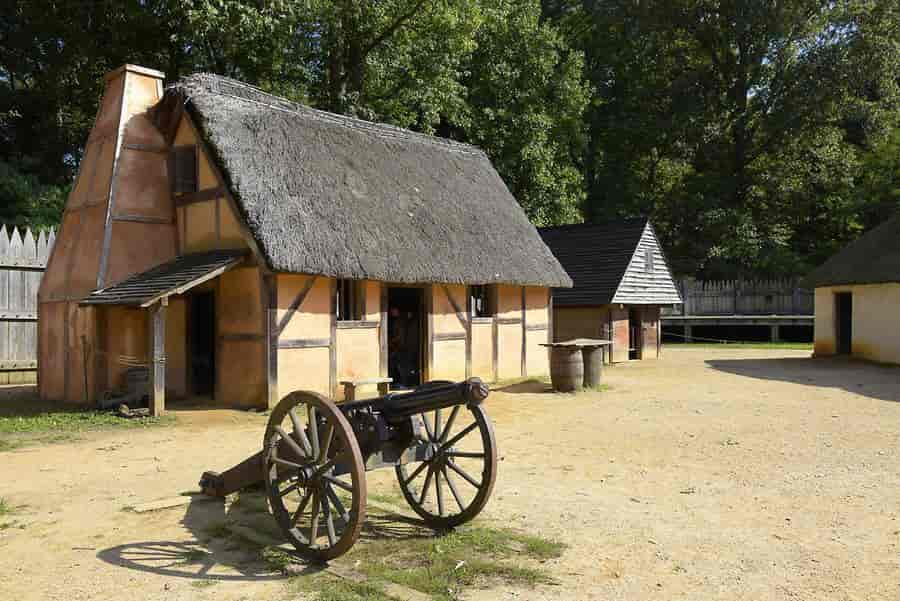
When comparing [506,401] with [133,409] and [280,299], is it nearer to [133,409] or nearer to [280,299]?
[280,299]

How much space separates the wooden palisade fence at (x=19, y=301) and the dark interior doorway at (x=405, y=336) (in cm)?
708

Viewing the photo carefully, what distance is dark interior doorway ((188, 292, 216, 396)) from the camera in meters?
13.0

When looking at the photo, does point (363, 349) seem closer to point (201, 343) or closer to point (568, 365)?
point (201, 343)

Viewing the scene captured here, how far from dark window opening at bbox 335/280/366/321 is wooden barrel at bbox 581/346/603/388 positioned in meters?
4.70

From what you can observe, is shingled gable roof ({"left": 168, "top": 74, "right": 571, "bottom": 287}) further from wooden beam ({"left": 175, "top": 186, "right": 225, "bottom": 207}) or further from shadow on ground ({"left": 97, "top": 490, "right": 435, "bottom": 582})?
shadow on ground ({"left": 97, "top": 490, "right": 435, "bottom": 582})

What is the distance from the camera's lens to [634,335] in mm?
22500

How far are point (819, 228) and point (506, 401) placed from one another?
2648cm

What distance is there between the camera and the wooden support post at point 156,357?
10906 millimetres

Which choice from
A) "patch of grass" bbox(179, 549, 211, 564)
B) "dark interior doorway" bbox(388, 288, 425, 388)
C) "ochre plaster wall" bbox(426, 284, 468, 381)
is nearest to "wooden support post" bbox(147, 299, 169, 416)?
"dark interior doorway" bbox(388, 288, 425, 388)

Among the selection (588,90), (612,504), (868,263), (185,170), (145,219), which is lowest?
(612,504)

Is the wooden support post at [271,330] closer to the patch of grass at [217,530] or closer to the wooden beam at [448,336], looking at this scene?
the wooden beam at [448,336]

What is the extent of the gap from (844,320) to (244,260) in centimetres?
1749

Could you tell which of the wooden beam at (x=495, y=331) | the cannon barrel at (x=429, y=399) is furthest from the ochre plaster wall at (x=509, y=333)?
the cannon barrel at (x=429, y=399)

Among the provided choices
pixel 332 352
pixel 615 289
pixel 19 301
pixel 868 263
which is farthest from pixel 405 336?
pixel 868 263
